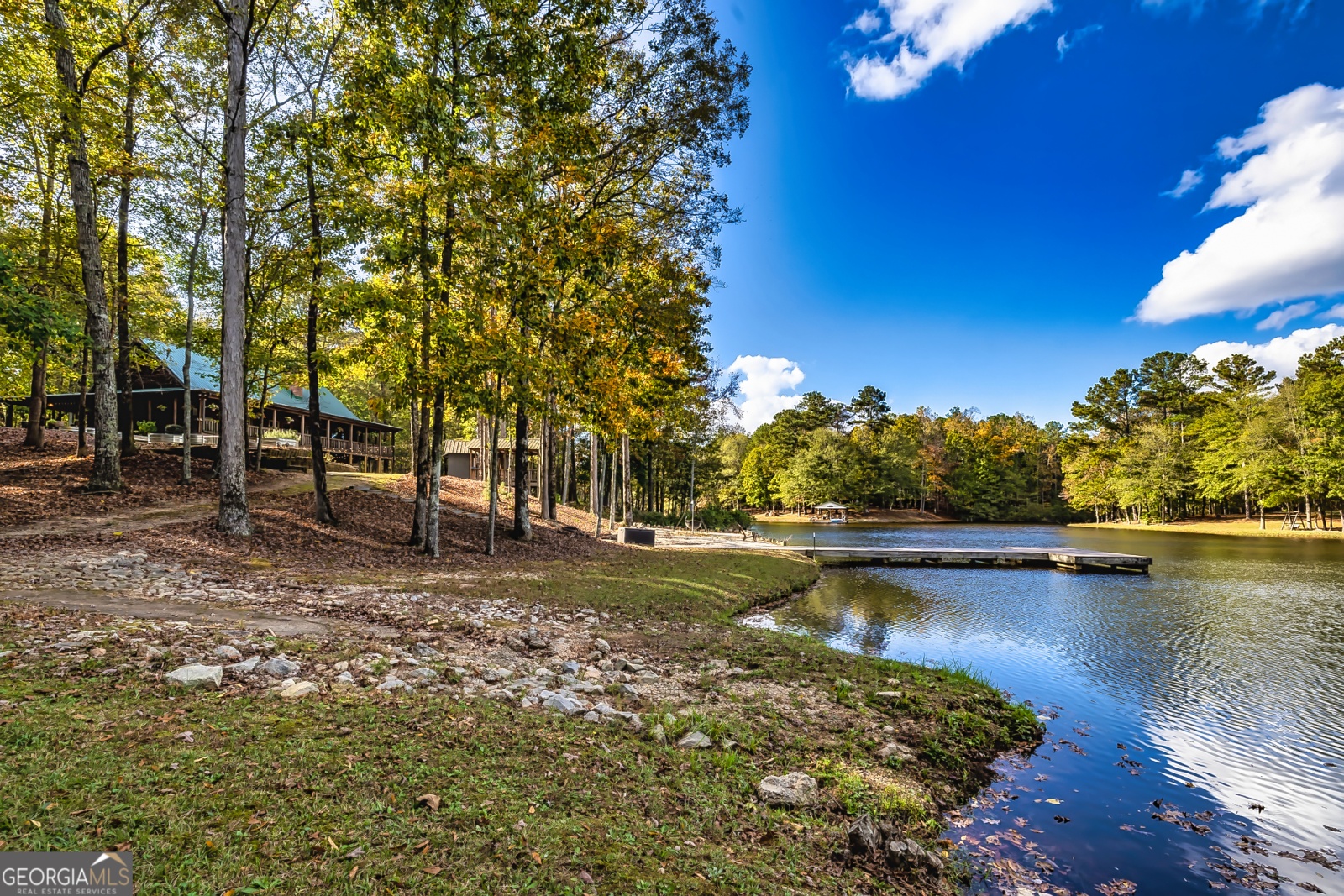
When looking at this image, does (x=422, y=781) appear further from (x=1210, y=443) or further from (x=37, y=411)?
(x=1210, y=443)

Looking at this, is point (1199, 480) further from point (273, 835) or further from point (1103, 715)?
point (273, 835)

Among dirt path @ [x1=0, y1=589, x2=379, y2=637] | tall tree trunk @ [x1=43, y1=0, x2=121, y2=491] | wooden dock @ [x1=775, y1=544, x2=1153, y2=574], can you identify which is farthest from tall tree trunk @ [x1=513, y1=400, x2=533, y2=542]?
wooden dock @ [x1=775, y1=544, x2=1153, y2=574]

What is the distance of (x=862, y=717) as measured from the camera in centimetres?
699

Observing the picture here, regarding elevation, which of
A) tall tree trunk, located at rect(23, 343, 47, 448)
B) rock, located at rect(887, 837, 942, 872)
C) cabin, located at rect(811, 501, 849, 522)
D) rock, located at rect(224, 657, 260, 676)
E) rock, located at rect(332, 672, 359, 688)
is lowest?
cabin, located at rect(811, 501, 849, 522)

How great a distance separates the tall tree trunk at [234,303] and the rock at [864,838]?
510 inches

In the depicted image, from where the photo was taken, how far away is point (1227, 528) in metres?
53.7

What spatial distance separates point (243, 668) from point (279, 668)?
0.90 ft

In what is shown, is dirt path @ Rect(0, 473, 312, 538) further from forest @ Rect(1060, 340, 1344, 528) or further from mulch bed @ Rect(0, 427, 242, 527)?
forest @ Rect(1060, 340, 1344, 528)

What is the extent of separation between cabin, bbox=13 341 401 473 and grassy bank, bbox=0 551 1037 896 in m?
19.2

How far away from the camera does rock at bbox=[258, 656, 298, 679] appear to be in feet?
17.2

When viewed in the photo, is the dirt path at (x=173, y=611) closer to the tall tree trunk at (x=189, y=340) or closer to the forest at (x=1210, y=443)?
the tall tree trunk at (x=189, y=340)

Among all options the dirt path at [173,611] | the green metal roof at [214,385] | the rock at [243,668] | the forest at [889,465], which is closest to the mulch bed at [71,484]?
the green metal roof at [214,385]

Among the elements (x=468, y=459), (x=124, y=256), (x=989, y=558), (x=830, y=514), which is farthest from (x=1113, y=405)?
(x=124, y=256)

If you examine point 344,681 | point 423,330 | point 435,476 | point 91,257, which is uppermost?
point 91,257
